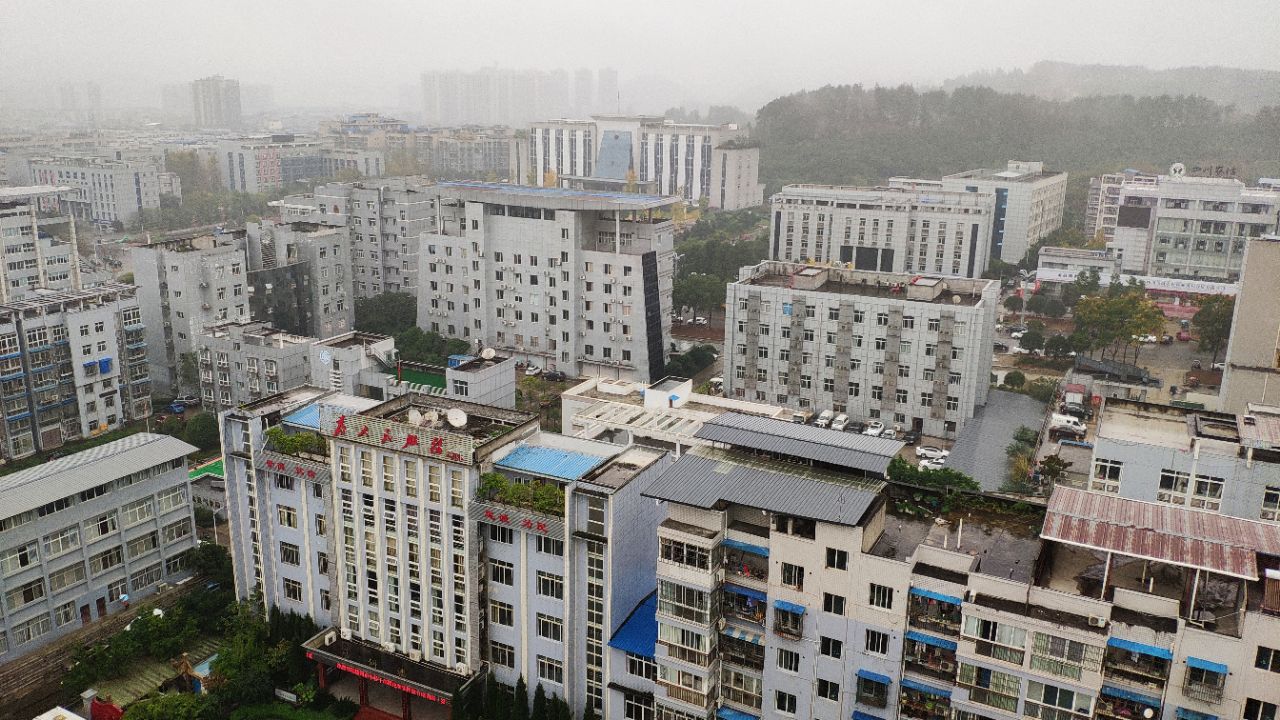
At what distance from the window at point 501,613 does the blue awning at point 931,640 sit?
339 inches

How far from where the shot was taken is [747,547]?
59.8ft

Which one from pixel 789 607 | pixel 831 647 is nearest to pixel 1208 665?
pixel 831 647

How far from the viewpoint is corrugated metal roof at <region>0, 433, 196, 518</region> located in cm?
2348

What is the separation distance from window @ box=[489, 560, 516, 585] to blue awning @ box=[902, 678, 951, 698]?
8355 millimetres

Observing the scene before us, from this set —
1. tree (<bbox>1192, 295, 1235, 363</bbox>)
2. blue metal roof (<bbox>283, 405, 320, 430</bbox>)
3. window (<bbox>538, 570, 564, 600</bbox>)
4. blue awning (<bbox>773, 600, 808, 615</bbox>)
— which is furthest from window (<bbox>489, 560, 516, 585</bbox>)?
tree (<bbox>1192, 295, 1235, 363</bbox>)

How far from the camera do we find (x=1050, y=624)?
15.3 meters

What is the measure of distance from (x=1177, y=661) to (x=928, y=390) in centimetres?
2277

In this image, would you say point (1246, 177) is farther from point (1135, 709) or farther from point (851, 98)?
point (1135, 709)

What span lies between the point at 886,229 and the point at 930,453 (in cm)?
3013

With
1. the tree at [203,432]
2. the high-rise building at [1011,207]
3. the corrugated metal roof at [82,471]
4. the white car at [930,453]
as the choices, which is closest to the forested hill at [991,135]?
the high-rise building at [1011,207]

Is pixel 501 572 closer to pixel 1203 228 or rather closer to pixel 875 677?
pixel 875 677

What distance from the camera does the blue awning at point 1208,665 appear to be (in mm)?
14570

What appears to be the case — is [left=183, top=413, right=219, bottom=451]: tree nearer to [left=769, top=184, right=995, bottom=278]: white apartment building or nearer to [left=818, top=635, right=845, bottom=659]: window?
[left=818, top=635, right=845, bottom=659]: window

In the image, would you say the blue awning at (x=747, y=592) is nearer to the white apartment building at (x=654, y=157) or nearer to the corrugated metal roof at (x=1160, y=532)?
the corrugated metal roof at (x=1160, y=532)
